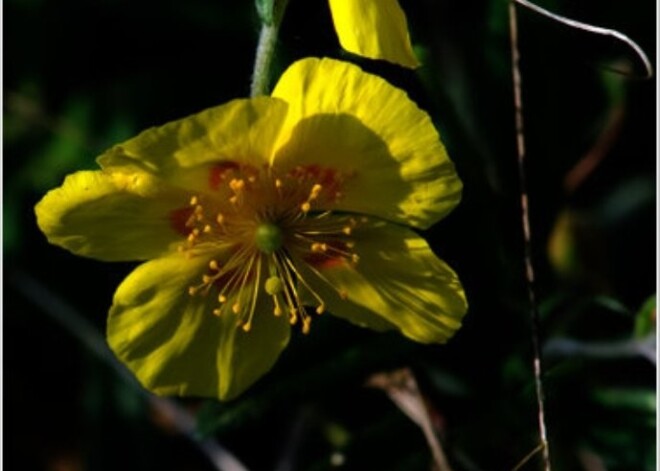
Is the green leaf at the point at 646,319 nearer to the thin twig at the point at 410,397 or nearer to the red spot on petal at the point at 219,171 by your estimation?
the thin twig at the point at 410,397

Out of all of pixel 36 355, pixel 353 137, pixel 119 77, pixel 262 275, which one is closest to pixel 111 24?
pixel 119 77

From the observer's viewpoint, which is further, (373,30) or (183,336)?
(183,336)

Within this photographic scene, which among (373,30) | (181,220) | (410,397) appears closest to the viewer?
(373,30)

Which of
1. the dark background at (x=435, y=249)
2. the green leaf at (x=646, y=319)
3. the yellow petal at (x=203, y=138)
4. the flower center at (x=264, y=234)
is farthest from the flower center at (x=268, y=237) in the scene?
the green leaf at (x=646, y=319)

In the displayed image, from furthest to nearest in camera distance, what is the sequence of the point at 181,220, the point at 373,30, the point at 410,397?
the point at 410,397 < the point at 181,220 < the point at 373,30

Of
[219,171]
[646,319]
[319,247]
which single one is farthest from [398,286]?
[646,319]

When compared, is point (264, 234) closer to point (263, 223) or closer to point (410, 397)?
point (263, 223)

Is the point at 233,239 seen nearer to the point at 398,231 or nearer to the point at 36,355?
the point at 398,231

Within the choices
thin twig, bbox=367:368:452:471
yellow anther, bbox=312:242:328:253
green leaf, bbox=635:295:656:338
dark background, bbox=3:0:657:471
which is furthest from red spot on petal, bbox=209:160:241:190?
green leaf, bbox=635:295:656:338
